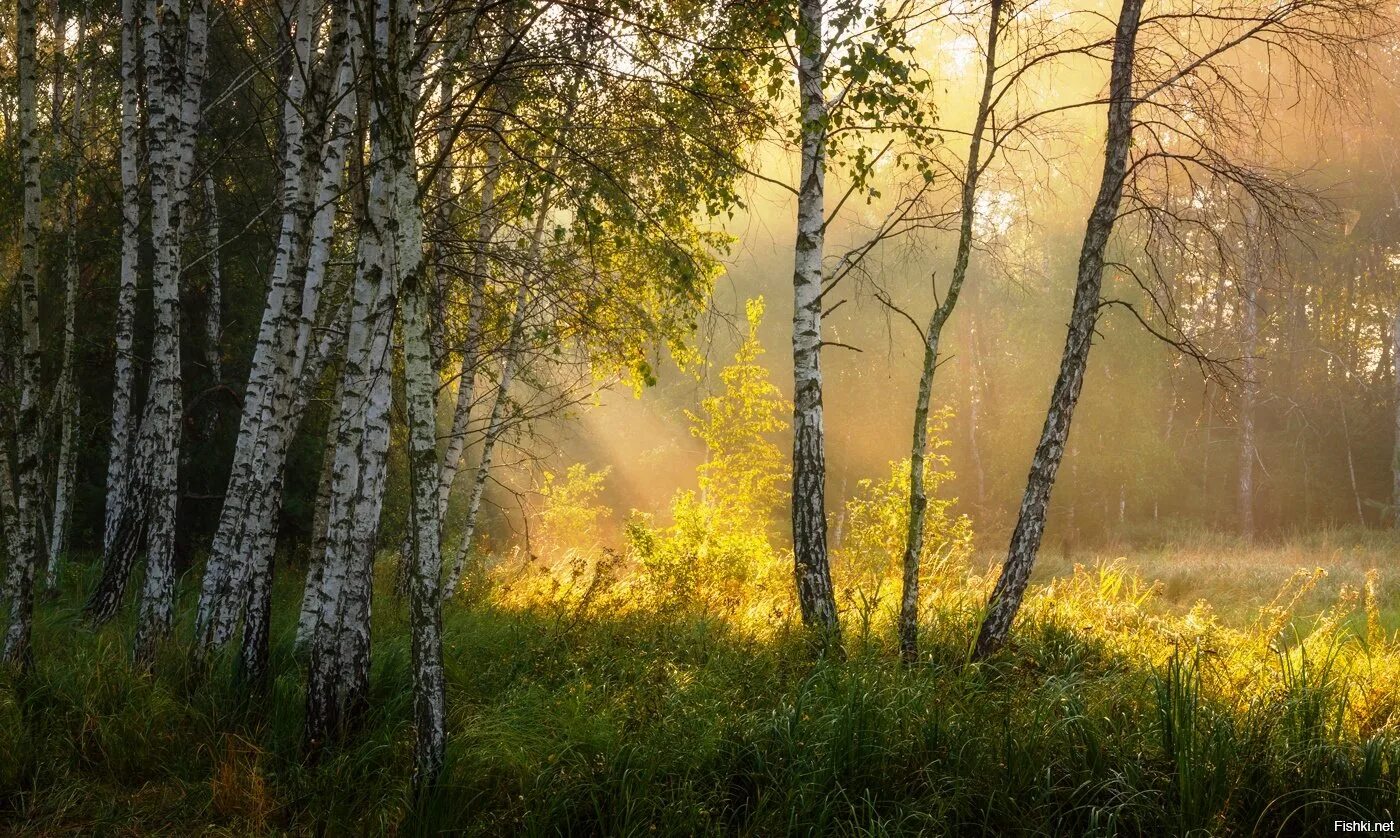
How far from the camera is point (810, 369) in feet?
20.9

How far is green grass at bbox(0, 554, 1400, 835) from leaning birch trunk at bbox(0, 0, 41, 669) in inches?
15.1

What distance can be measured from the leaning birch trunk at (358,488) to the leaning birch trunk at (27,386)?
181cm

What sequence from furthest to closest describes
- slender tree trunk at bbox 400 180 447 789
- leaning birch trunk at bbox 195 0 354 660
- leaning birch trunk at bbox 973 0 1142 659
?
leaning birch trunk at bbox 973 0 1142 659, leaning birch trunk at bbox 195 0 354 660, slender tree trunk at bbox 400 180 447 789

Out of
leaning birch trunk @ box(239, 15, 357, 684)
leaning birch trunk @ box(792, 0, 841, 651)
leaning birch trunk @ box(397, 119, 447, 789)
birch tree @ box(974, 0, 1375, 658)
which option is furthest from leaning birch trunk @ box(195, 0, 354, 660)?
birch tree @ box(974, 0, 1375, 658)

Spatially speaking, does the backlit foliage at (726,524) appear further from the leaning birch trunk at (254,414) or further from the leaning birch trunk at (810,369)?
the leaning birch trunk at (254,414)

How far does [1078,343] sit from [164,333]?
6230mm

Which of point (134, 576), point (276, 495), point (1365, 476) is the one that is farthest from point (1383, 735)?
point (1365, 476)

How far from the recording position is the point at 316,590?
19.4 ft

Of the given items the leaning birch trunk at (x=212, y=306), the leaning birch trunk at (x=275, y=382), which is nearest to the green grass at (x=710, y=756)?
the leaning birch trunk at (x=275, y=382)

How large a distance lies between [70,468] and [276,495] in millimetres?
7382

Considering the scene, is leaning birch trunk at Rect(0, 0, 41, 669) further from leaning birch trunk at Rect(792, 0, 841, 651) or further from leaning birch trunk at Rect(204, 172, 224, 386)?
leaning birch trunk at Rect(204, 172, 224, 386)

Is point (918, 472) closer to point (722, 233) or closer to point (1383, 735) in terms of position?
point (1383, 735)

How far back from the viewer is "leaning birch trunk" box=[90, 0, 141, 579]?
6.24 metres

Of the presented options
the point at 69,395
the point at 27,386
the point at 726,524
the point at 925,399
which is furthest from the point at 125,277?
the point at 726,524
